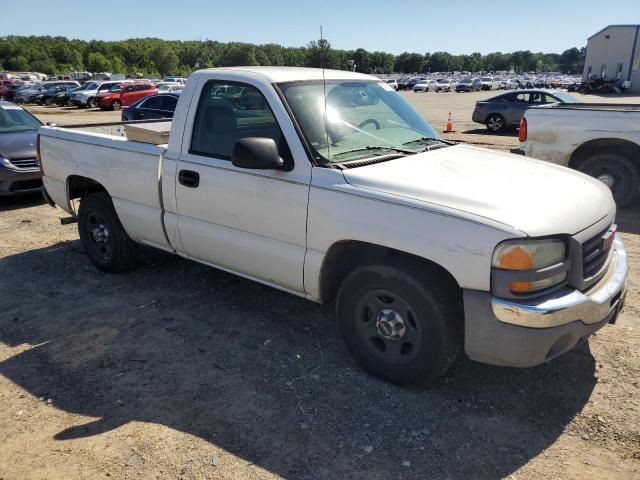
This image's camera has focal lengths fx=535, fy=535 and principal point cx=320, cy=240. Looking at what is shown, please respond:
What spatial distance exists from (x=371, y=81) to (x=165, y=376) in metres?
2.82

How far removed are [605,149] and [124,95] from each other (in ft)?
95.2

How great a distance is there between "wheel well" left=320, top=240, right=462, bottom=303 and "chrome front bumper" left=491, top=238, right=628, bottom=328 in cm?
39

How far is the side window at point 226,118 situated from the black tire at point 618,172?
A: 558 centimetres

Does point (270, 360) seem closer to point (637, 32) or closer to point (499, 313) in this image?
point (499, 313)

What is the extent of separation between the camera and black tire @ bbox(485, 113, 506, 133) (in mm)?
18797

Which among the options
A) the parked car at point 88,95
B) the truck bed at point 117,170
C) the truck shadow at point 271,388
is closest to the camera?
the truck shadow at point 271,388

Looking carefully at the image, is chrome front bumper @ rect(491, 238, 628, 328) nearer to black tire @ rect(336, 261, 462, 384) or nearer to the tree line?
black tire @ rect(336, 261, 462, 384)

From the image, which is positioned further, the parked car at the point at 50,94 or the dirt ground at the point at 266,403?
the parked car at the point at 50,94

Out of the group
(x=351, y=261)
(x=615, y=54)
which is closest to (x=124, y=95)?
(x=351, y=261)

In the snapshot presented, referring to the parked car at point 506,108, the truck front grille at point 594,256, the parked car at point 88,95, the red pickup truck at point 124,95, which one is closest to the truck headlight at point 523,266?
the truck front grille at point 594,256

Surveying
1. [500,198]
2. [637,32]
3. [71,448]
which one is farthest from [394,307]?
[637,32]

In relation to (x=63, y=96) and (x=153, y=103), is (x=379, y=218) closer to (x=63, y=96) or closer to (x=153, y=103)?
(x=153, y=103)

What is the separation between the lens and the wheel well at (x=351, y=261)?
10.4 ft

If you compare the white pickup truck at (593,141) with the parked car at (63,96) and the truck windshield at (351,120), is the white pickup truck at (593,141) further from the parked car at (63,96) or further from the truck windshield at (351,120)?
the parked car at (63,96)
